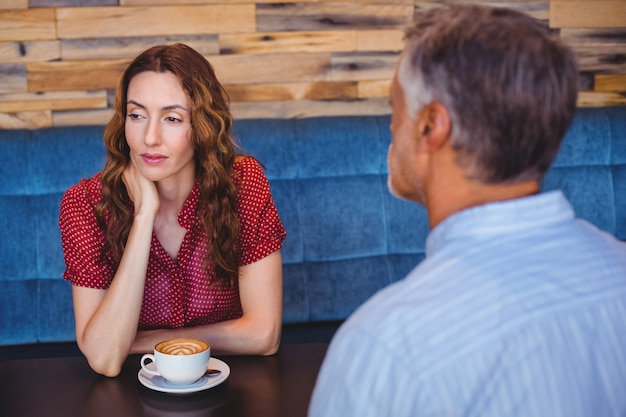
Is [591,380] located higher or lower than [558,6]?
lower

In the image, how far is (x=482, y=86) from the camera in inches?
32.2

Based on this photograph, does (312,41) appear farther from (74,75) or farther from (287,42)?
(74,75)

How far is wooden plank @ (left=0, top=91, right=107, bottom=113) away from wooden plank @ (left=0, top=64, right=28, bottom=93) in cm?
2

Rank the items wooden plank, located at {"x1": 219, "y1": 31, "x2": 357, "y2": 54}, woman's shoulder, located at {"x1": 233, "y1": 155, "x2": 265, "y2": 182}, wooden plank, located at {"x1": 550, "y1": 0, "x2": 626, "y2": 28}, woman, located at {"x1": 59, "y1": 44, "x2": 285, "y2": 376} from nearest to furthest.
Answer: woman, located at {"x1": 59, "y1": 44, "x2": 285, "y2": 376} → woman's shoulder, located at {"x1": 233, "y1": 155, "x2": 265, "y2": 182} → wooden plank, located at {"x1": 219, "y1": 31, "x2": 357, "y2": 54} → wooden plank, located at {"x1": 550, "y1": 0, "x2": 626, "y2": 28}

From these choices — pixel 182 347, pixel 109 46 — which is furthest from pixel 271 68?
pixel 182 347

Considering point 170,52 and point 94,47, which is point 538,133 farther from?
point 94,47

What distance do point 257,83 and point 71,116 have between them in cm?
62

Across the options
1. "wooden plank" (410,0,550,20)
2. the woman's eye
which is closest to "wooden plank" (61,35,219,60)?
the woman's eye

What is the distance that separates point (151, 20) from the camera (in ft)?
8.64

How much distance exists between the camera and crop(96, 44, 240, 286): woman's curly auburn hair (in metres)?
1.78

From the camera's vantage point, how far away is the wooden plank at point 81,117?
266 centimetres

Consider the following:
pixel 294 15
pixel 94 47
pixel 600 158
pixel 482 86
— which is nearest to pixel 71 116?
pixel 94 47

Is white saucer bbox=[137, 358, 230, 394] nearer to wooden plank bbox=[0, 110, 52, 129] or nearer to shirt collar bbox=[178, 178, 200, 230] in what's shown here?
shirt collar bbox=[178, 178, 200, 230]

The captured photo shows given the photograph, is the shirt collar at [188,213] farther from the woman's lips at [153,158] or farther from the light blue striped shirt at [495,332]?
the light blue striped shirt at [495,332]
